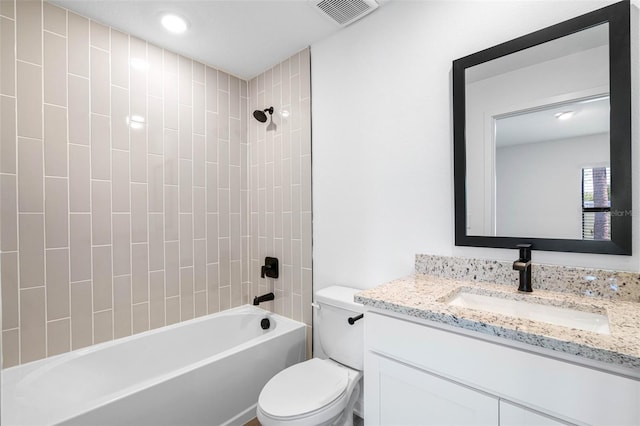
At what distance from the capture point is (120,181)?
1.84m

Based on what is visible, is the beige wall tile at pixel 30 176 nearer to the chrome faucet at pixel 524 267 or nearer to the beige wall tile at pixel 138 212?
the beige wall tile at pixel 138 212

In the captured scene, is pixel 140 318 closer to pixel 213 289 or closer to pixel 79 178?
pixel 213 289

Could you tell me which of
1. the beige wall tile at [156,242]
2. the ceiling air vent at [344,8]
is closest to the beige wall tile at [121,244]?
the beige wall tile at [156,242]

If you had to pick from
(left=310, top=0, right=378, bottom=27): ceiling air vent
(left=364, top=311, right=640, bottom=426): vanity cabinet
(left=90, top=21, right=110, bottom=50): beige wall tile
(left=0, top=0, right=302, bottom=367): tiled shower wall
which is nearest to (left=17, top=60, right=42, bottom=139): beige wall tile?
(left=0, top=0, right=302, bottom=367): tiled shower wall

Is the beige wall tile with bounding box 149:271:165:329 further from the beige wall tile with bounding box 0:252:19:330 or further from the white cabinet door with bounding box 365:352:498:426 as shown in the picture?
the white cabinet door with bounding box 365:352:498:426

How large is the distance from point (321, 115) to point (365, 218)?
2.55ft

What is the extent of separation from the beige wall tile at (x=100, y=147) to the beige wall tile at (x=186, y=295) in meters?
0.80

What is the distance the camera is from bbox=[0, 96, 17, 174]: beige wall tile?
4.81 ft

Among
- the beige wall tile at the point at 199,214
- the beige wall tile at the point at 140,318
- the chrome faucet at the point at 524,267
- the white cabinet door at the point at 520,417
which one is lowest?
the beige wall tile at the point at 140,318

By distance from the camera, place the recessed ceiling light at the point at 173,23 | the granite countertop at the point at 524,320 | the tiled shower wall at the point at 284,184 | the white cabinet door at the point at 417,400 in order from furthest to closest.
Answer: the tiled shower wall at the point at 284,184, the recessed ceiling light at the point at 173,23, the white cabinet door at the point at 417,400, the granite countertop at the point at 524,320

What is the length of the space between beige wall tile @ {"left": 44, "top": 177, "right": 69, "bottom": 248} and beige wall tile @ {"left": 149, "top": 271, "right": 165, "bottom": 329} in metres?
0.53

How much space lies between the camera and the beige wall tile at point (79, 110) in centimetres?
167

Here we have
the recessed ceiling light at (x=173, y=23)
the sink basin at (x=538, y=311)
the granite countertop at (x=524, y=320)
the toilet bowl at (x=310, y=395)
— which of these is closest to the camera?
the granite countertop at (x=524, y=320)

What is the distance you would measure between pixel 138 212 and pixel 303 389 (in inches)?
58.3
